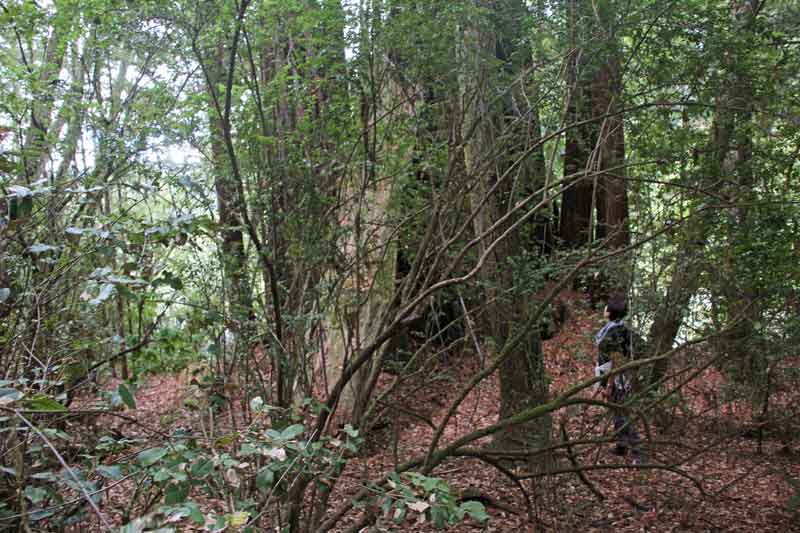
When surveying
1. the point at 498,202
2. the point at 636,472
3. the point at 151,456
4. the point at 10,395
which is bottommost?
the point at 636,472

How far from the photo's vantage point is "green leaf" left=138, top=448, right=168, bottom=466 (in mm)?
2199

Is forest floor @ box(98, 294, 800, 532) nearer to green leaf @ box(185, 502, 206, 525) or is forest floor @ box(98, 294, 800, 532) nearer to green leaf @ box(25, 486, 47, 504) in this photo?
green leaf @ box(25, 486, 47, 504)

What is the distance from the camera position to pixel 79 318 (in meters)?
3.69

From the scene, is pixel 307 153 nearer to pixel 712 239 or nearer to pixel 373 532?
pixel 373 532

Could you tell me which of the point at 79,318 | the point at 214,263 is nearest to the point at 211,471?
the point at 79,318

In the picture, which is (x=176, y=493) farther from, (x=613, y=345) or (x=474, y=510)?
(x=613, y=345)

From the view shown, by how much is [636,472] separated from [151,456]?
505cm

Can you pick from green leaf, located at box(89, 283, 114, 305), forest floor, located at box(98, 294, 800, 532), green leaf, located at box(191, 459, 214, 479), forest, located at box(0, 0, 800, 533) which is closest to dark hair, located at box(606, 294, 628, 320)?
forest, located at box(0, 0, 800, 533)

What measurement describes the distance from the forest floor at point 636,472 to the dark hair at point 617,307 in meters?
0.65

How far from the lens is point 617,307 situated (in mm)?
6270

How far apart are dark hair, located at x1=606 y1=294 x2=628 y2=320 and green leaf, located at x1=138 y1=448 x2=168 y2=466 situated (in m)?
4.83

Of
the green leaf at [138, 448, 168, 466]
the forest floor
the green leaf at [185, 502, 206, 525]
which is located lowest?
the forest floor

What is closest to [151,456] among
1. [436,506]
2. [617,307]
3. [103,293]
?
[103,293]

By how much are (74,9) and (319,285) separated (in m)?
2.81
